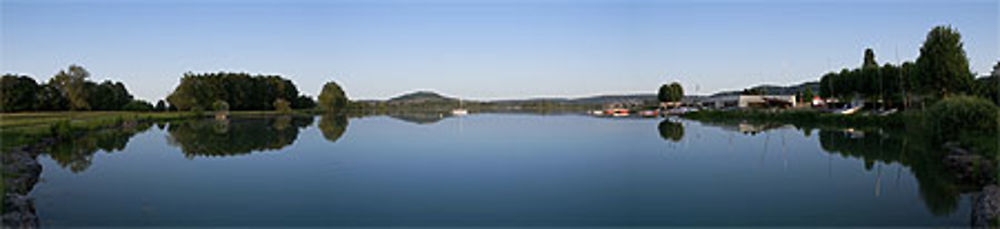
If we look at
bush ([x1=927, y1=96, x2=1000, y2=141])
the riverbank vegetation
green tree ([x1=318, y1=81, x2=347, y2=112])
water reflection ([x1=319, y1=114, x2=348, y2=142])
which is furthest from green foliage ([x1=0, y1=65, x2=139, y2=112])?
bush ([x1=927, y1=96, x2=1000, y2=141])

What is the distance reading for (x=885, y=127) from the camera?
43562mm

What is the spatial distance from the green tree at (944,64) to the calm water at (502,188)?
14.4 meters

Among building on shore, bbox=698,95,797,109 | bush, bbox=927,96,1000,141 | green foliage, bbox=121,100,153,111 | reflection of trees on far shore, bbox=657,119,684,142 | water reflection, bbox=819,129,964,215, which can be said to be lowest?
water reflection, bbox=819,129,964,215

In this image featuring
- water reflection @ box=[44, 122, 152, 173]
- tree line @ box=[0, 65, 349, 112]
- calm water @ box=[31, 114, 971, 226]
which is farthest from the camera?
tree line @ box=[0, 65, 349, 112]

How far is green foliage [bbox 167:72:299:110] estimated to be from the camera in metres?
103

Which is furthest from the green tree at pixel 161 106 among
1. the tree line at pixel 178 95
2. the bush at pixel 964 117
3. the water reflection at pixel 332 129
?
the bush at pixel 964 117

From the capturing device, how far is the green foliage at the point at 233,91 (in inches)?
4054

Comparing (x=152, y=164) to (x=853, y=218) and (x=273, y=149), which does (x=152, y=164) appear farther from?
(x=853, y=218)

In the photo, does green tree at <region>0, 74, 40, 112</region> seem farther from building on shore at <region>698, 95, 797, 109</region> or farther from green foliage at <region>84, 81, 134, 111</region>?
building on shore at <region>698, 95, 797, 109</region>

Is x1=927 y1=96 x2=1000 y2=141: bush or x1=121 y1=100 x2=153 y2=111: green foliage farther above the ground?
x1=121 y1=100 x2=153 y2=111: green foliage

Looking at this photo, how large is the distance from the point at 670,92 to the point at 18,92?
111591 mm

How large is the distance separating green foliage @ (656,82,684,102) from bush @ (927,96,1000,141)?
108 m

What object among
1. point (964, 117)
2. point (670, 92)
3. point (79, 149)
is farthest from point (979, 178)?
point (670, 92)

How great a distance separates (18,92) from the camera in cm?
7731
